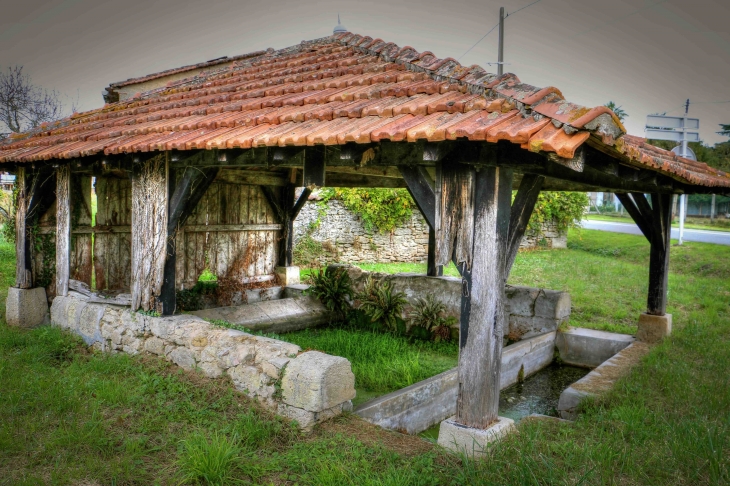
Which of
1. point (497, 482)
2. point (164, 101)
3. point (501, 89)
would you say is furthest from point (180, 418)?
point (164, 101)

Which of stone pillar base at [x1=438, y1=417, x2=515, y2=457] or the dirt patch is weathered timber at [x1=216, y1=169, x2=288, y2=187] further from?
stone pillar base at [x1=438, y1=417, x2=515, y2=457]

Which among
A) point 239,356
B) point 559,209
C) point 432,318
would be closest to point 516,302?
point 432,318

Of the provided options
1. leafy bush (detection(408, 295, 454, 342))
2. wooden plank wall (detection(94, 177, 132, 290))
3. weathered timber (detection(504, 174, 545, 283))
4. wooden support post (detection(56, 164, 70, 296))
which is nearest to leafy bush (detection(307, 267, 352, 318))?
leafy bush (detection(408, 295, 454, 342))

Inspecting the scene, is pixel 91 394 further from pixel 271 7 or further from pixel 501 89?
pixel 271 7

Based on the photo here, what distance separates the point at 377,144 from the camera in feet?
13.2

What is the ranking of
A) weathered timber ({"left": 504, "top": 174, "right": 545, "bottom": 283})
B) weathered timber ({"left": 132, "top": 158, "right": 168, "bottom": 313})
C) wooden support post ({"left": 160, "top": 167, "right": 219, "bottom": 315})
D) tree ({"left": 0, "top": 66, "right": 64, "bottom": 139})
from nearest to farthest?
weathered timber ({"left": 504, "top": 174, "right": 545, "bottom": 283})
wooden support post ({"left": 160, "top": 167, "right": 219, "bottom": 315})
weathered timber ({"left": 132, "top": 158, "right": 168, "bottom": 313})
tree ({"left": 0, "top": 66, "right": 64, "bottom": 139})

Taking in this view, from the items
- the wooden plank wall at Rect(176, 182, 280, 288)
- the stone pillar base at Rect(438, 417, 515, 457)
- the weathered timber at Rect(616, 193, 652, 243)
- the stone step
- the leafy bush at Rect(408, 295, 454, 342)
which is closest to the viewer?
the stone pillar base at Rect(438, 417, 515, 457)

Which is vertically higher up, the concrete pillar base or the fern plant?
the concrete pillar base

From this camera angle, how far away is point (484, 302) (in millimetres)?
3658

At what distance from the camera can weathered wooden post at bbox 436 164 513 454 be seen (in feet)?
11.8

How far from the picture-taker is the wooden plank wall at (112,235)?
6.96 metres

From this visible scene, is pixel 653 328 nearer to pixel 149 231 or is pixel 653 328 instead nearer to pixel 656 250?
pixel 656 250

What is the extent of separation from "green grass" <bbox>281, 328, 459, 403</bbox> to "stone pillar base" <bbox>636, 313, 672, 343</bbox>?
2764mm

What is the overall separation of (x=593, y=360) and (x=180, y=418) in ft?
19.9
